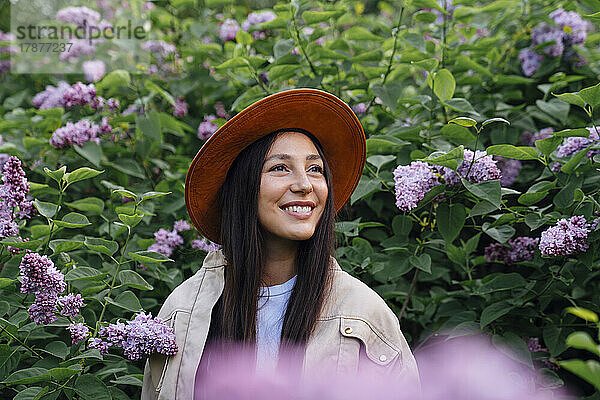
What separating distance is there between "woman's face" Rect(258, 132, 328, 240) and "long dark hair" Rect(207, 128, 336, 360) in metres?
0.02

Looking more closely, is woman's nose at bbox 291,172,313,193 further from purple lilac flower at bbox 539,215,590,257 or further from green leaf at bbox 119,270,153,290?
purple lilac flower at bbox 539,215,590,257

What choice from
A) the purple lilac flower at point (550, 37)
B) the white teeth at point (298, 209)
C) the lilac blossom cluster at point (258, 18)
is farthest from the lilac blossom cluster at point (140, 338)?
the purple lilac flower at point (550, 37)

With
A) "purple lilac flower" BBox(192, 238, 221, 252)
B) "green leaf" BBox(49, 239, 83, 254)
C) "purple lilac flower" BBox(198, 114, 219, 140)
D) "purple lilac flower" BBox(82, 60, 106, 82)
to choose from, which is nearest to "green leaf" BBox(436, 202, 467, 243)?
"purple lilac flower" BBox(192, 238, 221, 252)

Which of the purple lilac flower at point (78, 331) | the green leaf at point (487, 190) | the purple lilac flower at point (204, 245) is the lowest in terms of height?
the purple lilac flower at point (204, 245)

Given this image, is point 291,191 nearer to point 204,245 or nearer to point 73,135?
point 204,245

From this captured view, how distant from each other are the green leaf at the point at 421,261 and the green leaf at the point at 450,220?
4.4 inches

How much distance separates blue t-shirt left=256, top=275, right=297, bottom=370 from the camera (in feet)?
5.61

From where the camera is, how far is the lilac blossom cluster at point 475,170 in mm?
1847

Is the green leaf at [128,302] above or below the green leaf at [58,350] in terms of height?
above

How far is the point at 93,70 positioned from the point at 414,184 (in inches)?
73.9

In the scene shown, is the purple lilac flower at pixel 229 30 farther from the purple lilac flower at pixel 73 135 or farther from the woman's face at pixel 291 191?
the woman's face at pixel 291 191

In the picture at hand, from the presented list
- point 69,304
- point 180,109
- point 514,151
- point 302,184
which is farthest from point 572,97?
point 180,109

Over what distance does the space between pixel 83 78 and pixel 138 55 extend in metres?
0.37

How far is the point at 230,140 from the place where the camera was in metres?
1.77
